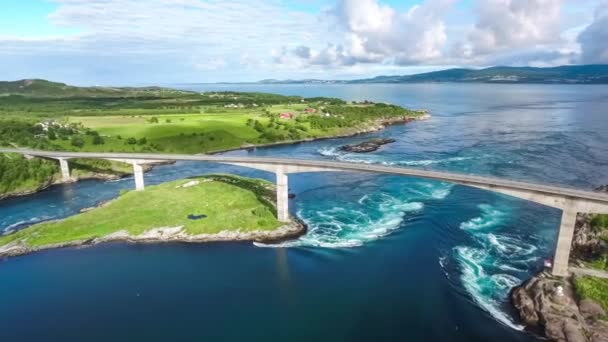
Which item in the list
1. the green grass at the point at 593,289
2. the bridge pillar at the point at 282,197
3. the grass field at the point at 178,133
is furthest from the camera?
the grass field at the point at 178,133

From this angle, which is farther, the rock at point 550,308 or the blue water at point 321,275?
the blue water at point 321,275

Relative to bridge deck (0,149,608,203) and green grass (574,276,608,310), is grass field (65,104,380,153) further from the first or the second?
green grass (574,276,608,310)

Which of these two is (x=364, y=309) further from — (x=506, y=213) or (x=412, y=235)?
(x=506, y=213)

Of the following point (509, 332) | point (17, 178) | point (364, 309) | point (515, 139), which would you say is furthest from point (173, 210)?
point (515, 139)

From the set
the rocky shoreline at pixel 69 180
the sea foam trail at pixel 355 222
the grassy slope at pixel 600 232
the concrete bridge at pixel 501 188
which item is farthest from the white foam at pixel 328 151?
the grassy slope at pixel 600 232

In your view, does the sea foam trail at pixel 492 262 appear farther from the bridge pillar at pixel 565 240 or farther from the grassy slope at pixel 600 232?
the grassy slope at pixel 600 232
